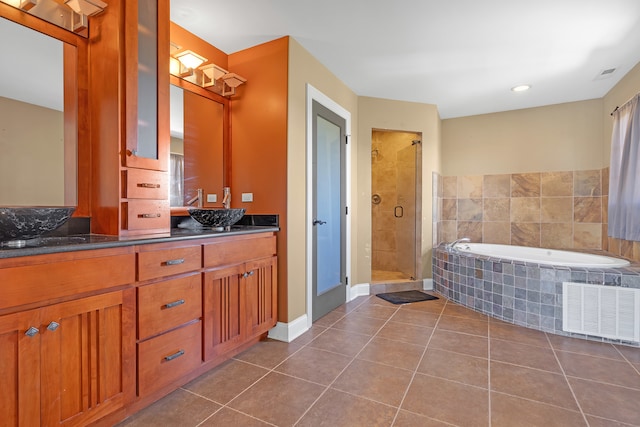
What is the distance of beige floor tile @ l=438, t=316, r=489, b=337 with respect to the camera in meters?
2.70

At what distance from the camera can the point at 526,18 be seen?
2.25 m

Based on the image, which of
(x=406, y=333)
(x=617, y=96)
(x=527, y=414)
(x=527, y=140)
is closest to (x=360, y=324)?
(x=406, y=333)

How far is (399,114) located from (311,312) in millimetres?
2690

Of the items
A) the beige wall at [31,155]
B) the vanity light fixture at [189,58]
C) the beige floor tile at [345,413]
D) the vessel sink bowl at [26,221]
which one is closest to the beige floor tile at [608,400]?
the beige floor tile at [345,413]

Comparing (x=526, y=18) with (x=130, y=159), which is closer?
(x=130, y=159)

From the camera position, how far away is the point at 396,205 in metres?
4.79

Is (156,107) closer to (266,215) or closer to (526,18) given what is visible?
(266,215)

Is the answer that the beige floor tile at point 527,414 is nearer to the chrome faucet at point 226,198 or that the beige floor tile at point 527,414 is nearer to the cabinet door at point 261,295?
the cabinet door at point 261,295

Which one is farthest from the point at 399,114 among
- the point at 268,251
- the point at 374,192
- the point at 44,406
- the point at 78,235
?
the point at 44,406

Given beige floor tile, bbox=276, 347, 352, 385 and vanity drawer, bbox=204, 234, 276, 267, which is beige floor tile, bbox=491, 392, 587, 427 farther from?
vanity drawer, bbox=204, 234, 276, 267

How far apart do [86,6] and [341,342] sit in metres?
2.71

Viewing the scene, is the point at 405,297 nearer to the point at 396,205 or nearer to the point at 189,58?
the point at 396,205

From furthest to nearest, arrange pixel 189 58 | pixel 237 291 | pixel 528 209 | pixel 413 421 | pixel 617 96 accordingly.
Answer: pixel 528 209, pixel 617 96, pixel 189 58, pixel 237 291, pixel 413 421

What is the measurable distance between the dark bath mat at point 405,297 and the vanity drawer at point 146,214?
2.59m
